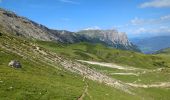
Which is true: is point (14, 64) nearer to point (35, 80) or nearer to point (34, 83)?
point (35, 80)

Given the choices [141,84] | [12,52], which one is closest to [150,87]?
[141,84]

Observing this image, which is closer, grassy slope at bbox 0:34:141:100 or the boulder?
grassy slope at bbox 0:34:141:100

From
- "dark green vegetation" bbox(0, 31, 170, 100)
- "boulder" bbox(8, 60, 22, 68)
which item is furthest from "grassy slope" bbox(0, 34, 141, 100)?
"boulder" bbox(8, 60, 22, 68)

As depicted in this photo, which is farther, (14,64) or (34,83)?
(14,64)

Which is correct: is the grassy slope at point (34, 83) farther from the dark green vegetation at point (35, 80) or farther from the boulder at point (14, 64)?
the boulder at point (14, 64)

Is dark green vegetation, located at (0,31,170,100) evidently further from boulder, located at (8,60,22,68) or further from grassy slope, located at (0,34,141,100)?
boulder, located at (8,60,22,68)

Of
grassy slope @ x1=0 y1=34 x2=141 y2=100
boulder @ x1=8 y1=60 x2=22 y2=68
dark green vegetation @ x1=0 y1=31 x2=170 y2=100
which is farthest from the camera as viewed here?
boulder @ x1=8 y1=60 x2=22 y2=68

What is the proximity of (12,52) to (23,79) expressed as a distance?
61.4ft

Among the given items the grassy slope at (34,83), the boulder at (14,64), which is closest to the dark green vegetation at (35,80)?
the grassy slope at (34,83)

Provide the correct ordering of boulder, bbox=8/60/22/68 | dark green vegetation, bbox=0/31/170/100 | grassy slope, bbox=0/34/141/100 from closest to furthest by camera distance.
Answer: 1. grassy slope, bbox=0/34/141/100
2. dark green vegetation, bbox=0/31/170/100
3. boulder, bbox=8/60/22/68

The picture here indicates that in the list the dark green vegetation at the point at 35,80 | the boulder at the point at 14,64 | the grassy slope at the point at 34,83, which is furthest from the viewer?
the boulder at the point at 14,64

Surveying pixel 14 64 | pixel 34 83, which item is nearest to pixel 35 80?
pixel 34 83

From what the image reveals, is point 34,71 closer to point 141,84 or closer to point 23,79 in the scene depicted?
point 23,79

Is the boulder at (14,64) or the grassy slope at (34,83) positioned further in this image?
the boulder at (14,64)
